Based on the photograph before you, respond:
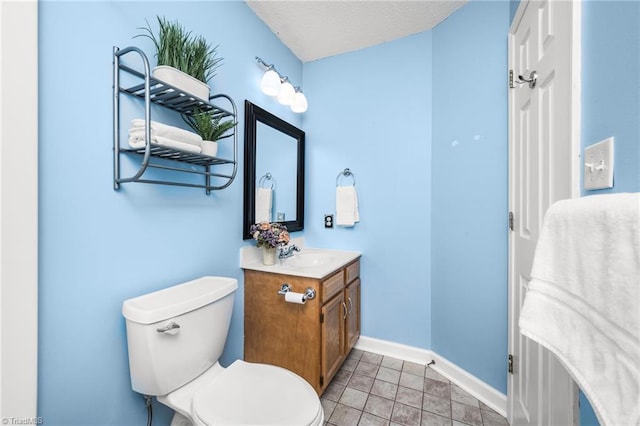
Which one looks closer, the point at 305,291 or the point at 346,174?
the point at 305,291

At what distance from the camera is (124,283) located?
3.24 ft

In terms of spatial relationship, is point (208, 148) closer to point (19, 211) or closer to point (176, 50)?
point (176, 50)

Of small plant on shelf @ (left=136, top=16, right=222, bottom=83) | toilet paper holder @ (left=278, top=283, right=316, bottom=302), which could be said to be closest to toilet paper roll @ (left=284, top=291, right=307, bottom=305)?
toilet paper holder @ (left=278, top=283, right=316, bottom=302)

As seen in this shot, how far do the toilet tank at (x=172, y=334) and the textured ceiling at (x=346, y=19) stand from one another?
179 cm

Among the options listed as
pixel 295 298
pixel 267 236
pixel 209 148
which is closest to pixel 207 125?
pixel 209 148

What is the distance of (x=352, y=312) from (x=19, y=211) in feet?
5.80

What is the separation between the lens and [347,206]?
6.81 ft

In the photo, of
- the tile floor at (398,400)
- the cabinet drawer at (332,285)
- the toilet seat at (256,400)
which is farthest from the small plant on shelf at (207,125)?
the tile floor at (398,400)

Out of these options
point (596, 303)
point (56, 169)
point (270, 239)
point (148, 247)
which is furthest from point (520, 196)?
point (56, 169)

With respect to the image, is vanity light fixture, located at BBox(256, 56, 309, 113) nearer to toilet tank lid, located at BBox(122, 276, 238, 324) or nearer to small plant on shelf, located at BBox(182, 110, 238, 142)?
small plant on shelf, located at BBox(182, 110, 238, 142)

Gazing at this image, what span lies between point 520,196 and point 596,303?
926mm

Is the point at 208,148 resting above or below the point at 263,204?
above

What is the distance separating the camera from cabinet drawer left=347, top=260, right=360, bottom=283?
1.83m

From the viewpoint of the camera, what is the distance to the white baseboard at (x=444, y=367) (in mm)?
1446
